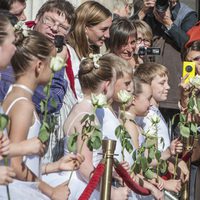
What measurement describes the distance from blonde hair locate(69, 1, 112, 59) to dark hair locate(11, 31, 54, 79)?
1.67 metres

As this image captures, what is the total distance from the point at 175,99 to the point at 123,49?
158 centimetres

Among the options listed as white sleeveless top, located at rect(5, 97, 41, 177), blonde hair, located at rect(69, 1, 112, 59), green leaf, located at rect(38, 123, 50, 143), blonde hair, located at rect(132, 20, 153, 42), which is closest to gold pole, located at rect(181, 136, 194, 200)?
blonde hair, located at rect(69, 1, 112, 59)

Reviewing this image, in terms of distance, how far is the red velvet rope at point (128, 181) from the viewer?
631 cm

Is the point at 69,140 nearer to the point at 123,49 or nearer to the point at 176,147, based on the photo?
the point at 176,147

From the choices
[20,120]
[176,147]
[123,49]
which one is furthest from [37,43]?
[123,49]

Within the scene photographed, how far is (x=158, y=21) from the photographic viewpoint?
33.4 feet

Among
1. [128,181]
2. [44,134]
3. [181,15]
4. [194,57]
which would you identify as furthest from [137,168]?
[181,15]

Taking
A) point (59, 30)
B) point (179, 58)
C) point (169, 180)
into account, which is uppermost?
point (59, 30)

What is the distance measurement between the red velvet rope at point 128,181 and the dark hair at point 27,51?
938 millimetres

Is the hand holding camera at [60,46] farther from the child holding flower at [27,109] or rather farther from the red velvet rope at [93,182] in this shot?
the red velvet rope at [93,182]

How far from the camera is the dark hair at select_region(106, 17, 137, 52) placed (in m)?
8.58

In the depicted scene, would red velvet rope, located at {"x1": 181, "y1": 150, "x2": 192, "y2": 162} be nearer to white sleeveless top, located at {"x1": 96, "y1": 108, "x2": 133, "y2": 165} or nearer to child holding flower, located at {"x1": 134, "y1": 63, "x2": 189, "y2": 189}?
child holding flower, located at {"x1": 134, "y1": 63, "x2": 189, "y2": 189}

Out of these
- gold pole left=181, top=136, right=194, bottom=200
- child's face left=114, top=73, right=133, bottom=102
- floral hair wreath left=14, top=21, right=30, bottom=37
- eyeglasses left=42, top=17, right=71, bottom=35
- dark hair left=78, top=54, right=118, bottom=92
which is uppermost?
floral hair wreath left=14, top=21, right=30, bottom=37

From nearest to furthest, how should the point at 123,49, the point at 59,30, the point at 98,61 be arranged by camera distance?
the point at 98,61 < the point at 59,30 < the point at 123,49
